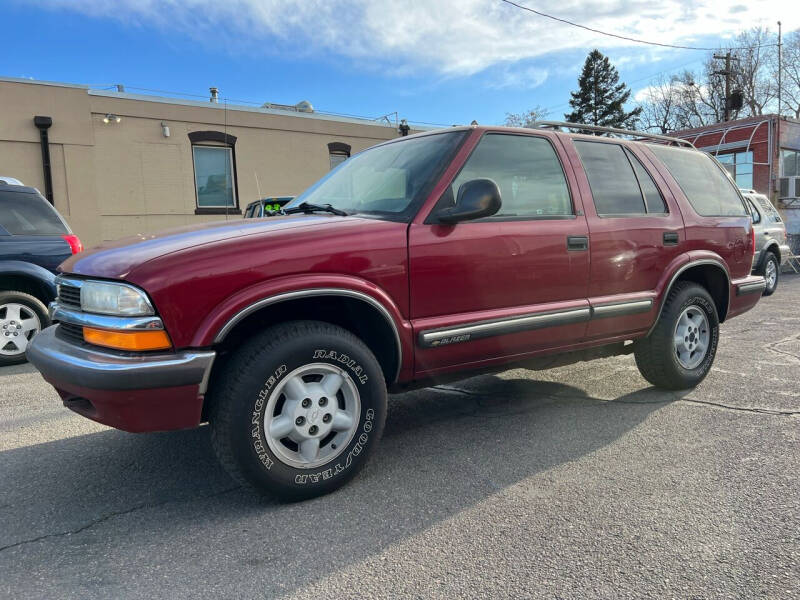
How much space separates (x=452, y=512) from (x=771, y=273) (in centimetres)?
1283

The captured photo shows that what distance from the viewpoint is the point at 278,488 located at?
2.79m

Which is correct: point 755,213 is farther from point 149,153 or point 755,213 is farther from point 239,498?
point 149,153

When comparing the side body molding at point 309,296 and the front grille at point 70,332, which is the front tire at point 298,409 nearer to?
the side body molding at point 309,296

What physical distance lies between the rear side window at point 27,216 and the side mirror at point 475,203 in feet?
16.9

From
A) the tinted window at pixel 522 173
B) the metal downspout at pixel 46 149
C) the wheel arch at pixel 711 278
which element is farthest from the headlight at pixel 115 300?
the metal downspout at pixel 46 149

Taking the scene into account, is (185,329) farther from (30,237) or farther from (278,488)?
(30,237)

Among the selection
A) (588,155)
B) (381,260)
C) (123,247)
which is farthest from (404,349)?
(588,155)

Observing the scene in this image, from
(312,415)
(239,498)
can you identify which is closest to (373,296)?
(312,415)

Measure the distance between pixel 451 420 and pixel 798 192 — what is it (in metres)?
21.0

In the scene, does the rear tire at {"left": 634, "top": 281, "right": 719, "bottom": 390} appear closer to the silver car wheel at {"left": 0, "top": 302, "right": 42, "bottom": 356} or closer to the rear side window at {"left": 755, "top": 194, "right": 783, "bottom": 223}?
the silver car wheel at {"left": 0, "top": 302, "right": 42, "bottom": 356}

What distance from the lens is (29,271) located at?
246 inches

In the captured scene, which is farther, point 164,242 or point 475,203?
point 475,203

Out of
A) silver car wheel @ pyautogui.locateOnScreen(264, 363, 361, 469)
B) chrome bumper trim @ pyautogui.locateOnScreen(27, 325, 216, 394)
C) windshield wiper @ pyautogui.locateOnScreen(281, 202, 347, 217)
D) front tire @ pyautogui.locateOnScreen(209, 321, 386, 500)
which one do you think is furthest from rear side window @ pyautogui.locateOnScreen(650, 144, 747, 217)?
chrome bumper trim @ pyautogui.locateOnScreen(27, 325, 216, 394)

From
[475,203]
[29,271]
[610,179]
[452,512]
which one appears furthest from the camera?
[29,271]
